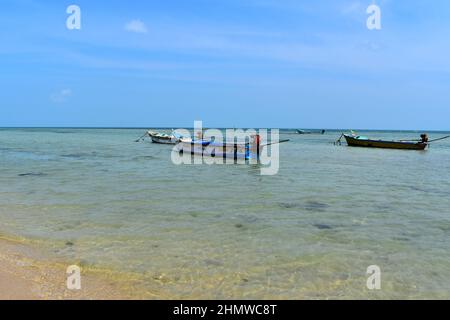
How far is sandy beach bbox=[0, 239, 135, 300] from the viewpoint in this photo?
6.01 meters

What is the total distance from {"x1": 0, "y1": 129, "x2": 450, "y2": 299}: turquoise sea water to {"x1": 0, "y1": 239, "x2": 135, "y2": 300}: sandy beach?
0.49 m

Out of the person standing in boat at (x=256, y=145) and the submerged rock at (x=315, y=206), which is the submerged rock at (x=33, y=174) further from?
the person standing in boat at (x=256, y=145)

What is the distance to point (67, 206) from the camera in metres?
12.8

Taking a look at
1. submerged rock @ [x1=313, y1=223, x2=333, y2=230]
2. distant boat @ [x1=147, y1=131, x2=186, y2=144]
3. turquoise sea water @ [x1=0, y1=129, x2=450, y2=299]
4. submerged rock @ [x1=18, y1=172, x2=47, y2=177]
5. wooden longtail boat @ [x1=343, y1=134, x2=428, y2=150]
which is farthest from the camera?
distant boat @ [x1=147, y1=131, x2=186, y2=144]

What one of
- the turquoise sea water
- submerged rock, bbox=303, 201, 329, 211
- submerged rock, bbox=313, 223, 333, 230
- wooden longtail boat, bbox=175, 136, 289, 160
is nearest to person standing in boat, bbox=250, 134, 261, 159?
wooden longtail boat, bbox=175, 136, 289, 160

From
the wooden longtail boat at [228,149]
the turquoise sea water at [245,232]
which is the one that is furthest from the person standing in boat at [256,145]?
the turquoise sea water at [245,232]

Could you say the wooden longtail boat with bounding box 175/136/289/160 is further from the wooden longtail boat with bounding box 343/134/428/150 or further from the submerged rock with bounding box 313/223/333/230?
the wooden longtail boat with bounding box 343/134/428/150

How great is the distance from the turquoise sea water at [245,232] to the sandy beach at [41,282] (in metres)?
0.49

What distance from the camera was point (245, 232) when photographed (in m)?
10.0

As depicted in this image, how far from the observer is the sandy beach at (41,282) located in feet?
19.7

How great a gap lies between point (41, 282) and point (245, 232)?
16.0ft

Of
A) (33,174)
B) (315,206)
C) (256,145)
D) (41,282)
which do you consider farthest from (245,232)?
(256,145)

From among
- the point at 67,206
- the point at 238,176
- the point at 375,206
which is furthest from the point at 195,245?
the point at 238,176
